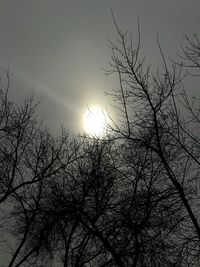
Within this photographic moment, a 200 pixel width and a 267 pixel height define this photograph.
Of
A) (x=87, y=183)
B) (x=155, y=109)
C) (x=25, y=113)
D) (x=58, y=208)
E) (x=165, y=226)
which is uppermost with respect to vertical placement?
(x=25, y=113)

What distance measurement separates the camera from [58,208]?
1120cm

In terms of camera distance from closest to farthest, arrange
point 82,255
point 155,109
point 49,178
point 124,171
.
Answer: point 155,109 → point 124,171 → point 82,255 → point 49,178

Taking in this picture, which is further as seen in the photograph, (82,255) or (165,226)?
(82,255)

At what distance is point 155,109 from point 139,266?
4.76 metres

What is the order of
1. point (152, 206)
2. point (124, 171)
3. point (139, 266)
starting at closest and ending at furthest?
1. point (152, 206)
2. point (124, 171)
3. point (139, 266)

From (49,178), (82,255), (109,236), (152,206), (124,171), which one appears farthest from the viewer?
(49,178)

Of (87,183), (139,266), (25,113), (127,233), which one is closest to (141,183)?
(127,233)

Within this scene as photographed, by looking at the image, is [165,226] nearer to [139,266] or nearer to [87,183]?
[139,266]

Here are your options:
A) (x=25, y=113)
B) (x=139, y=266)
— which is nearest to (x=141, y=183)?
(x=139, y=266)

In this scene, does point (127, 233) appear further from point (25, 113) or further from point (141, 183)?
point (25, 113)

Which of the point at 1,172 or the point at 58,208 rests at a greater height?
the point at 1,172

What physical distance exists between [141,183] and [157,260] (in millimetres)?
1875

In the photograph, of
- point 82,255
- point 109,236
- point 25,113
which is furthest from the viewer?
point 25,113

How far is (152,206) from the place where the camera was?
8383mm
